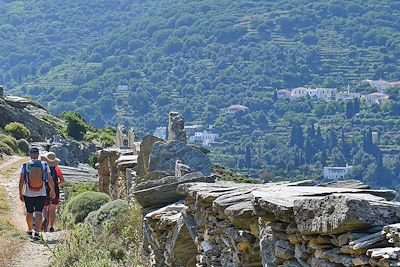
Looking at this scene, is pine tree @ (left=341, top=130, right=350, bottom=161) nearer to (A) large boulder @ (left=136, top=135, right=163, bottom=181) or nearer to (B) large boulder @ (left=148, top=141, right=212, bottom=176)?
(A) large boulder @ (left=136, top=135, right=163, bottom=181)

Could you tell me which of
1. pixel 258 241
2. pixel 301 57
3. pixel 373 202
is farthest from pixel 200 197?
pixel 301 57

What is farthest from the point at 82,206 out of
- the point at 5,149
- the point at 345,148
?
the point at 345,148

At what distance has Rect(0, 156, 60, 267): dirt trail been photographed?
46.5 ft

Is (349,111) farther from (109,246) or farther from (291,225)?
(291,225)

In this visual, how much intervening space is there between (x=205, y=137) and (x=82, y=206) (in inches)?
4767

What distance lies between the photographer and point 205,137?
138125mm

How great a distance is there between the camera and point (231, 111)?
16500 cm

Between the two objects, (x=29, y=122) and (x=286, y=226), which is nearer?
(x=286, y=226)

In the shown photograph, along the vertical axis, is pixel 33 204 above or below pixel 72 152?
above

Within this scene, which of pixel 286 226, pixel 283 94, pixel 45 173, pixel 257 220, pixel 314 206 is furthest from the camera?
pixel 283 94

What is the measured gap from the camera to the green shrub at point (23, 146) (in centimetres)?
4622

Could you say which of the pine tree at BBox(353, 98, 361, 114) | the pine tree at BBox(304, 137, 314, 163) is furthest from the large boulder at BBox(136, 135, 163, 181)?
the pine tree at BBox(353, 98, 361, 114)

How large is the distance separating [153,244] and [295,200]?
4.94 m

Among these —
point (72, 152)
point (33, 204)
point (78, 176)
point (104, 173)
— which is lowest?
point (72, 152)
